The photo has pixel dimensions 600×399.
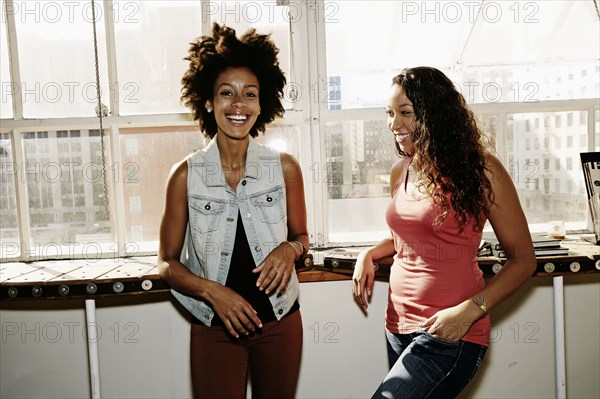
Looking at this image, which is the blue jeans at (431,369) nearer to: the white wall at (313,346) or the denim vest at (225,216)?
the denim vest at (225,216)

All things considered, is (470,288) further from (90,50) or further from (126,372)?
(90,50)

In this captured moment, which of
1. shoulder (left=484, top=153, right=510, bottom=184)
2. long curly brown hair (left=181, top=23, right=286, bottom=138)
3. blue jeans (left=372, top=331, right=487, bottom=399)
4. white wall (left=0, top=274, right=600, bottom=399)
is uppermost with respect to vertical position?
long curly brown hair (left=181, top=23, right=286, bottom=138)

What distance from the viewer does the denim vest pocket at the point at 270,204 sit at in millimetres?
1672

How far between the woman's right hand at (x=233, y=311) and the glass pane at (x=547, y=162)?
1.57 metres

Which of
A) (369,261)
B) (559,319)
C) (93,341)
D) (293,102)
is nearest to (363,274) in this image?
(369,261)

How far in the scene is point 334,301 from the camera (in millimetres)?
2320

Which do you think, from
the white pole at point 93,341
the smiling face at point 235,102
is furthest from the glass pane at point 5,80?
the smiling face at point 235,102

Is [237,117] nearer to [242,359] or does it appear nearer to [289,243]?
[289,243]

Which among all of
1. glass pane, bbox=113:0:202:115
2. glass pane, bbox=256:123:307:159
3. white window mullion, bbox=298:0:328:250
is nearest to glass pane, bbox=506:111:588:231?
white window mullion, bbox=298:0:328:250

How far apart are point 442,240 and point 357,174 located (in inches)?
40.6

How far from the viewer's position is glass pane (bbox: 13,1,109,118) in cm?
233

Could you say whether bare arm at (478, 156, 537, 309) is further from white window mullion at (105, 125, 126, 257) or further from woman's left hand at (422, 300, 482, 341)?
white window mullion at (105, 125, 126, 257)

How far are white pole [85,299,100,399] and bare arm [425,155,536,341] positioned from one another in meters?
1.31

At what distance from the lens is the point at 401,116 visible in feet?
5.11
